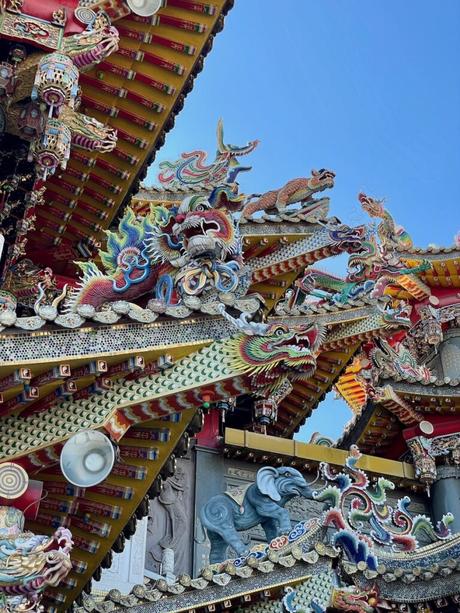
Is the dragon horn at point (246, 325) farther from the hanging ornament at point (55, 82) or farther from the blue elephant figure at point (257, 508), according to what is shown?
the hanging ornament at point (55, 82)

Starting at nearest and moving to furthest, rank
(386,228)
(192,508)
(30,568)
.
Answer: (30,568)
(192,508)
(386,228)

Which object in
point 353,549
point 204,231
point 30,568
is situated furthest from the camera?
point 353,549

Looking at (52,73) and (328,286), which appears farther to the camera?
(328,286)

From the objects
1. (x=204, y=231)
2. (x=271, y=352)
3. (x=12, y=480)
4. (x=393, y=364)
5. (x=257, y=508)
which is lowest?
(x=12, y=480)

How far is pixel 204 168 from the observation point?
52.6 feet

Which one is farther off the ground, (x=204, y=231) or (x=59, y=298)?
(x=204, y=231)

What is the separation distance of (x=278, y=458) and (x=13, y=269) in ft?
14.6

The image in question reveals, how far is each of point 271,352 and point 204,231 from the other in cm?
128

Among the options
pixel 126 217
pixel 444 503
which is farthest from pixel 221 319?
pixel 444 503

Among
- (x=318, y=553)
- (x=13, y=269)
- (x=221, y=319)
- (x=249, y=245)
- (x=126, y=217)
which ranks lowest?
(x=318, y=553)

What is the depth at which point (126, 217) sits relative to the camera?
8.94 m

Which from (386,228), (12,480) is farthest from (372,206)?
(12,480)

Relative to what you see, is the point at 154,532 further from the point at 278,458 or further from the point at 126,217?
the point at 126,217

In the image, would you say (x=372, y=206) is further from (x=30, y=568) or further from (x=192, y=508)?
(x=30, y=568)
